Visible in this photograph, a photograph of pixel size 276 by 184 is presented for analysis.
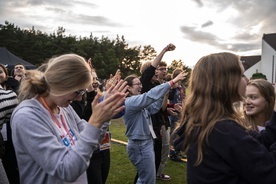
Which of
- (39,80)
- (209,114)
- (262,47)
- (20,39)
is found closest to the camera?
(209,114)

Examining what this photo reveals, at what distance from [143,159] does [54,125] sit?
2.23 meters

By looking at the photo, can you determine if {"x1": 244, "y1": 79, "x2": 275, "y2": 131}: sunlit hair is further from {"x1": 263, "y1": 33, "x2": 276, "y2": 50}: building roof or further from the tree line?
{"x1": 263, "y1": 33, "x2": 276, "y2": 50}: building roof

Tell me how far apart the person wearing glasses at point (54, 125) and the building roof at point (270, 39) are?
211ft

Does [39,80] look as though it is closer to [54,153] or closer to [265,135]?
[54,153]

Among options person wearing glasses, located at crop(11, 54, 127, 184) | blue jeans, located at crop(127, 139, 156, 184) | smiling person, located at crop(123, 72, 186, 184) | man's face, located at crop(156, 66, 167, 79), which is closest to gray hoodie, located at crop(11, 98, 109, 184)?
person wearing glasses, located at crop(11, 54, 127, 184)

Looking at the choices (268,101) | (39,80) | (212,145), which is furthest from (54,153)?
(268,101)

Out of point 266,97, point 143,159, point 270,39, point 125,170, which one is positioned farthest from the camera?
point 270,39

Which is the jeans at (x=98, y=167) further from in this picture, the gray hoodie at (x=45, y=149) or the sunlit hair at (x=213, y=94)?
the sunlit hair at (x=213, y=94)

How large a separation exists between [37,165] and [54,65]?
697 millimetres

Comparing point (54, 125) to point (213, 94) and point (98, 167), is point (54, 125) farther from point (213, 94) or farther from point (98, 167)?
point (98, 167)

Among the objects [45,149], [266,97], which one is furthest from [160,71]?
[45,149]

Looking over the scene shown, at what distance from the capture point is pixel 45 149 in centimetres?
160

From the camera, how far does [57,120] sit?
1.97m

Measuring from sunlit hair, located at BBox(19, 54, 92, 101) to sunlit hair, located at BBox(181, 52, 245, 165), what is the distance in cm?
82
